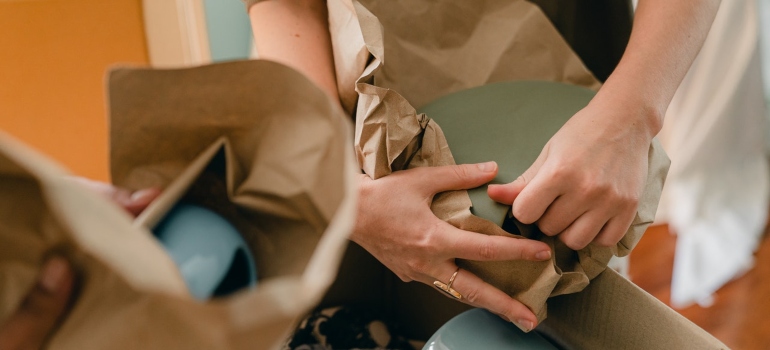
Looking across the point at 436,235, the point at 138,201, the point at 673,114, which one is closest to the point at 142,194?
the point at 138,201

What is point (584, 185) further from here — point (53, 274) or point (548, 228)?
point (53, 274)

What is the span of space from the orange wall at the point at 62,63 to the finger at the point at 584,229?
1.15 metres

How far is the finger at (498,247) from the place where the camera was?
1.42ft

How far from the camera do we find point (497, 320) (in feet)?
1.66

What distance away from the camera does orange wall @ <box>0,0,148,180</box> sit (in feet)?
3.89

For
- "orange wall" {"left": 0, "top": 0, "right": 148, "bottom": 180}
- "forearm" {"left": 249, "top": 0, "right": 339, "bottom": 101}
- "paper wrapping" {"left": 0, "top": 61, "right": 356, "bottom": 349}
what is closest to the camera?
"paper wrapping" {"left": 0, "top": 61, "right": 356, "bottom": 349}

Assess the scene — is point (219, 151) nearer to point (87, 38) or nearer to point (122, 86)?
point (122, 86)

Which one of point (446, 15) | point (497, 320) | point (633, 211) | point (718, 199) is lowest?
point (718, 199)

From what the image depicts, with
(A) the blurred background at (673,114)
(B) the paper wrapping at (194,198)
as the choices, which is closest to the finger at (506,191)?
(B) the paper wrapping at (194,198)

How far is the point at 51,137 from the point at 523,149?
1187 mm

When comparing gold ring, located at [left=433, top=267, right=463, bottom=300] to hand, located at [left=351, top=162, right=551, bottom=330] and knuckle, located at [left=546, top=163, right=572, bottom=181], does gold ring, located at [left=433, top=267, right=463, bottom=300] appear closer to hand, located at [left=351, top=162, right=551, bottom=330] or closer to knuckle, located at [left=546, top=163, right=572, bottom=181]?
hand, located at [left=351, top=162, right=551, bottom=330]

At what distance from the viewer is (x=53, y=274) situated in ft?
0.77

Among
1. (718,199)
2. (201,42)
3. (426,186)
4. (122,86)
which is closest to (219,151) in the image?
A: (122,86)

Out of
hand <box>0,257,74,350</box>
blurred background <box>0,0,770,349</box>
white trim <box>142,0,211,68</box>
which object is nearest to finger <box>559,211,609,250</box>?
hand <box>0,257,74,350</box>
